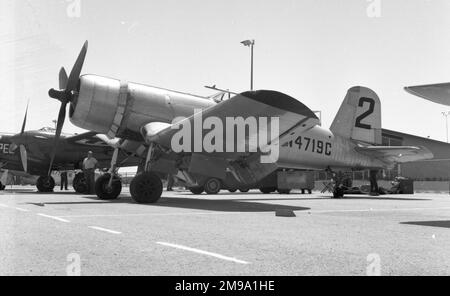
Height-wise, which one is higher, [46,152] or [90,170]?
[46,152]

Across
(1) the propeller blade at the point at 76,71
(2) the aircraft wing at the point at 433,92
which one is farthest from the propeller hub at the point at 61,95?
(2) the aircraft wing at the point at 433,92

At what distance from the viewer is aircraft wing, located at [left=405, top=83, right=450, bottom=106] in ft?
26.0

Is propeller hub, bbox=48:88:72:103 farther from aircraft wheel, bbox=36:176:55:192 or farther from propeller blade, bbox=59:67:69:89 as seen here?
aircraft wheel, bbox=36:176:55:192

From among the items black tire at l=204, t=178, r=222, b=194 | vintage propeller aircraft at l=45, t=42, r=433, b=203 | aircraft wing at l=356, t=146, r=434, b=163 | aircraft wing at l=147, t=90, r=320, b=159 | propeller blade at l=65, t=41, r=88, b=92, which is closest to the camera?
aircraft wing at l=147, t=90, r=320, b=159

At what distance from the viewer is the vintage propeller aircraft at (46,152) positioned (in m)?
21.7

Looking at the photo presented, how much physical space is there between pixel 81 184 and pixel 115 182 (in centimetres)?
679

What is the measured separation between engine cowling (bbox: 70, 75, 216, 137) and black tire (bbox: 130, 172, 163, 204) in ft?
6.66

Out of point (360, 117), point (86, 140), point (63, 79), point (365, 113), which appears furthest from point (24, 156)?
point (365, 113)

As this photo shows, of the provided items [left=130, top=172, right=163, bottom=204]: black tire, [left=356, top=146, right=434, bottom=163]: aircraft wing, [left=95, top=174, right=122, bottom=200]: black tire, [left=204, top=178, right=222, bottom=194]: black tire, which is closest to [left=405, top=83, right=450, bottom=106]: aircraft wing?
[left=130, top=172, right=163, bottom=204]: black tire

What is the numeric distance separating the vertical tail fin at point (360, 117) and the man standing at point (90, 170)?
1057 centimetres

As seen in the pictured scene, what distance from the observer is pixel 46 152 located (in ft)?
71.5

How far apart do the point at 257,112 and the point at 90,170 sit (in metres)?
10.7

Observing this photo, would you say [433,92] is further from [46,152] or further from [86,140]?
[46,152]

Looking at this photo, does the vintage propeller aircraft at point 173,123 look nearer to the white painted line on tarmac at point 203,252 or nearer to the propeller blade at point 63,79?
the propeller blade at point 63,79
